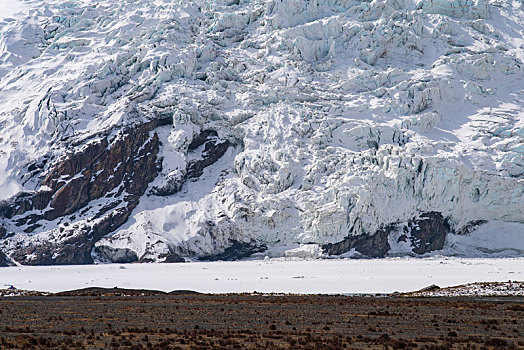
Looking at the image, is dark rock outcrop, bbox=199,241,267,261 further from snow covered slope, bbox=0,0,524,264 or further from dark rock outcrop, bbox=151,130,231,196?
dark rock outcrop, bbox=151,130,231,196

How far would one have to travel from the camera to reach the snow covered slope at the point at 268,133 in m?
68.8

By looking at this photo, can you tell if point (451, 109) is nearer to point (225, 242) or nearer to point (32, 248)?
point (225, 242)

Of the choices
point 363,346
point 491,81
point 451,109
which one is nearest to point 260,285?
point 363,346

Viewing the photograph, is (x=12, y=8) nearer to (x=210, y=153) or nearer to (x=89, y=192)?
(x=89, y=192)

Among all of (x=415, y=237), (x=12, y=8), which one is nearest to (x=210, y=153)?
(x=415, y=237)

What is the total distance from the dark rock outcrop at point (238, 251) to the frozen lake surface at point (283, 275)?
3800 millimetres

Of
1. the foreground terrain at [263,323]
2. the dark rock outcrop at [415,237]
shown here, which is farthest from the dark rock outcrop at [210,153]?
the foreground terrain at [263,323]

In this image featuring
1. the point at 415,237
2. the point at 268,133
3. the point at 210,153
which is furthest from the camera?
the point at 210,153

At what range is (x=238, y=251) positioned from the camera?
7000cm

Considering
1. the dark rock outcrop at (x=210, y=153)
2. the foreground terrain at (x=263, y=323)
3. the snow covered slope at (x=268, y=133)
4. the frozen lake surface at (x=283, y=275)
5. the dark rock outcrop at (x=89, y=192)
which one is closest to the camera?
the foreground terrain at (x=263, y=323)

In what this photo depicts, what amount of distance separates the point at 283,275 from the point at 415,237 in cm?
2265

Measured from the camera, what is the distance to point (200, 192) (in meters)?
74.2

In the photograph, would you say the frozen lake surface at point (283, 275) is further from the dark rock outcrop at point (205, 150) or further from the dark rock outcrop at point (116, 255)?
the dark rock outcrop at point (205, 150)

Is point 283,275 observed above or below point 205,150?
below
